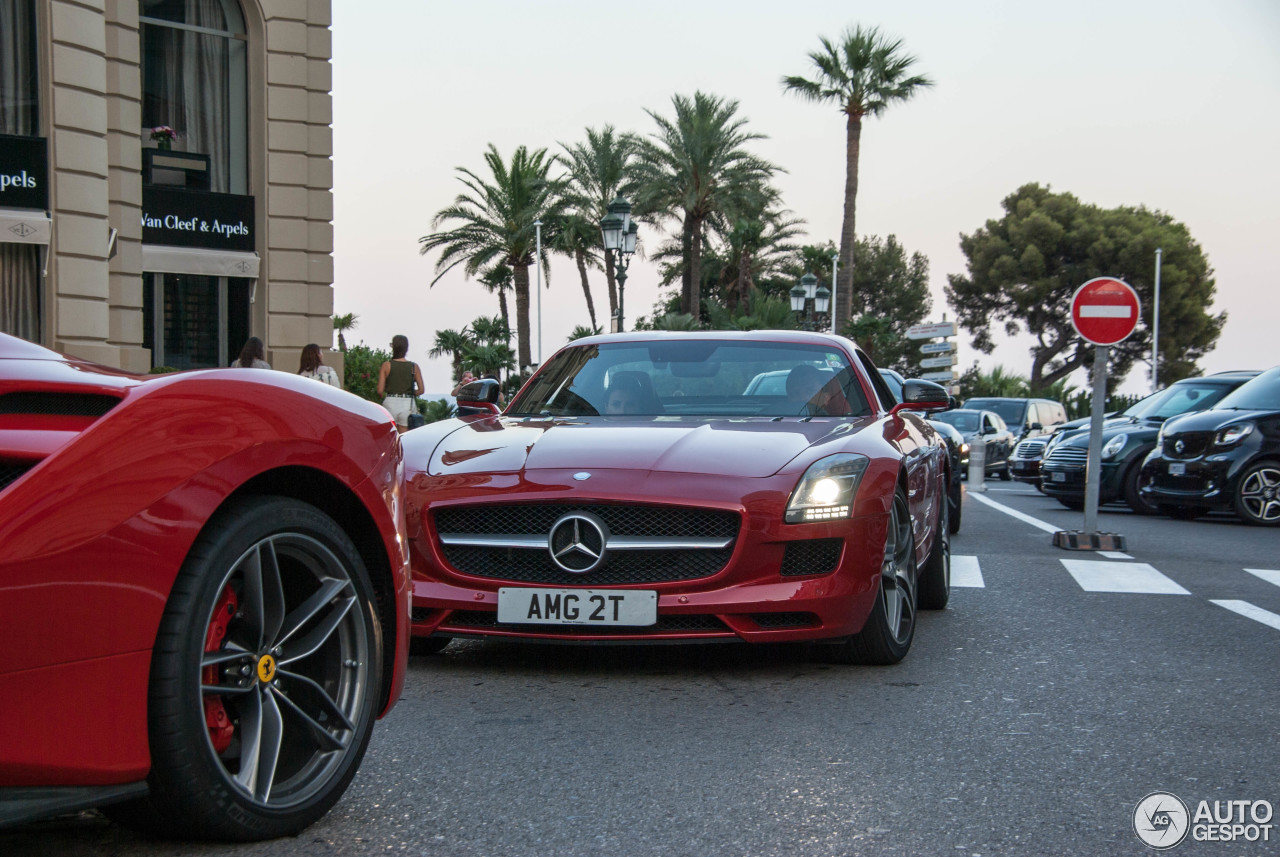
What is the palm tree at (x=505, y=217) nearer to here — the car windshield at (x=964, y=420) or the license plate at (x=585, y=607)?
the car windshield at (x=964, y=420)

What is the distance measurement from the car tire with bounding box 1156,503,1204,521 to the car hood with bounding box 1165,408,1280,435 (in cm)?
86

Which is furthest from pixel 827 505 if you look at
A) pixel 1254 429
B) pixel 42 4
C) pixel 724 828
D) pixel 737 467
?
pixel 42 4

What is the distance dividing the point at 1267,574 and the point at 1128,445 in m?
7.43

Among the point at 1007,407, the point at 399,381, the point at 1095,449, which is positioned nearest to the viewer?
the point at 1095,449

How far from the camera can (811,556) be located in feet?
17.3

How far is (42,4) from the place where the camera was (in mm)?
16359

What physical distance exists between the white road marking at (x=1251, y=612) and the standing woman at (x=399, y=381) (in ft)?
34.1

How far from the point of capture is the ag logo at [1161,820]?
3.38 meters

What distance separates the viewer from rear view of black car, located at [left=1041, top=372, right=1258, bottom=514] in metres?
17.2

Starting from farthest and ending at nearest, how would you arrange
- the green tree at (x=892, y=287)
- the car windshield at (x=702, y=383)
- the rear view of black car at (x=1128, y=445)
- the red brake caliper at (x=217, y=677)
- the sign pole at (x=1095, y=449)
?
1. the green tree at (x=892, y=287)
2. the rear view of black car at (x=1128, y=445)
3. the sign pole at (x=1095, y=449)
4. the car windshield at (x=702, y=383)
5. the red brake caliper at (x=217, y=677)

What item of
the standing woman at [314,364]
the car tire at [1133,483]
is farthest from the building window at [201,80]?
the car tire at [1133,483]

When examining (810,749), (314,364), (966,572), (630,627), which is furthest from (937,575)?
(314,364)

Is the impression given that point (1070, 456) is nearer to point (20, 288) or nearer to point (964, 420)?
point (964, 420)

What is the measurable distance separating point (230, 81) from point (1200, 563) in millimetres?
15175
